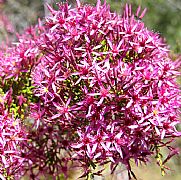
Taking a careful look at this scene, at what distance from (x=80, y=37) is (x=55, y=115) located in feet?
1.27

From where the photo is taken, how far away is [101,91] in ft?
6.66

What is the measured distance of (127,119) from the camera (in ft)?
6.79

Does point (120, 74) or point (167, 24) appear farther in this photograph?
point (167, 24)

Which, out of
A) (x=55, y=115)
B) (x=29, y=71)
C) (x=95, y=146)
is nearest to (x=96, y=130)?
(x=95, y=146)

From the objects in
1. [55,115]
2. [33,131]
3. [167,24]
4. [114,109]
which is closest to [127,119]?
[114,109]

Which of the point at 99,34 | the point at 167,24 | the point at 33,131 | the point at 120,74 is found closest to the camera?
the point at 120,74

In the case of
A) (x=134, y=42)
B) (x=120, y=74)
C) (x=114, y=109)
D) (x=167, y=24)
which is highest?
(x=167, y=24)

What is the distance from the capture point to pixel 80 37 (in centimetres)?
214

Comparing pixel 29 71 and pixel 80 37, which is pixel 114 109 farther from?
pixel 29 71

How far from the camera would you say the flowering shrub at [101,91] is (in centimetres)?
205

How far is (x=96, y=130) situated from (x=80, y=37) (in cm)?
44

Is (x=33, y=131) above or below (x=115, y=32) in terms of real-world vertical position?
below

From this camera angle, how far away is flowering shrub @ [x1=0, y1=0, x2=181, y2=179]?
2053 mm

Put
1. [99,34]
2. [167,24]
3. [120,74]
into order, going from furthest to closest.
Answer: [167,24], [99,34], [120,74]
